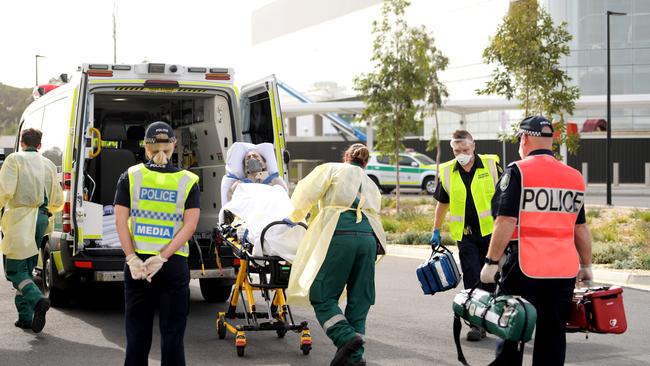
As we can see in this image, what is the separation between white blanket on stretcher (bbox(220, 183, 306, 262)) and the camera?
817 centimetres

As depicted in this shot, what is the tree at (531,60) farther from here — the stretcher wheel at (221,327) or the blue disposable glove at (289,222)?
the blue disposable glove at (289,222)

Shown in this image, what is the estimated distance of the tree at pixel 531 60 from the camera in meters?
22.0

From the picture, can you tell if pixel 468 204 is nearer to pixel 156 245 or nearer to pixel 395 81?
pixel 156 245

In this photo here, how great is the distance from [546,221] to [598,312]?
2.23 feet

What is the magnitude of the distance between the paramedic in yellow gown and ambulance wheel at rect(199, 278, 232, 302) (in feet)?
13.0

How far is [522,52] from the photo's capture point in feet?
71.8

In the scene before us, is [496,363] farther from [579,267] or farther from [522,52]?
[522,52]

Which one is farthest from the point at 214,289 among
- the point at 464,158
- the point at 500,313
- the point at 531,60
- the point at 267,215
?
the point at 531,60

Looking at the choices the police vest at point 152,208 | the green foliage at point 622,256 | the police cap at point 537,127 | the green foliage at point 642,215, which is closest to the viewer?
the police cap at point 537,127

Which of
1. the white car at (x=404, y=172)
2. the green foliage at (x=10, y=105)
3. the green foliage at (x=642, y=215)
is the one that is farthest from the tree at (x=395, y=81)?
the green foliage at (x=10, y=105)

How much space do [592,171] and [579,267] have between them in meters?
43.0

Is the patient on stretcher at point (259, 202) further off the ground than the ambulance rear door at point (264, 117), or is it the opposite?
the ambulance rear door at point (264, 117)

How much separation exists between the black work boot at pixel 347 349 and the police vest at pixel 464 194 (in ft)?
7.58

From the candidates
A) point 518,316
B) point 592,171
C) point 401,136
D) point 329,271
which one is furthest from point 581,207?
point 592,171
